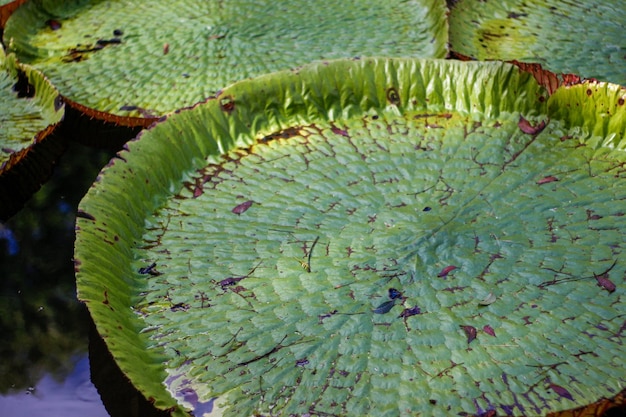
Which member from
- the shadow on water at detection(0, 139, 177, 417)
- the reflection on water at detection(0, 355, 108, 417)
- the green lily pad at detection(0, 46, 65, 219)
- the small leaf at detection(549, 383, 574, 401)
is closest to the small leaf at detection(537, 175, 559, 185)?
the small leaf at detection(549, 383, 574, 401)

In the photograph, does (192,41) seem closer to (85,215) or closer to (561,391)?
(85,215)

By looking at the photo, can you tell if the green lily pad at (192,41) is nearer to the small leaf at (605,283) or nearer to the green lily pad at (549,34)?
the green lily pad at (549,34)

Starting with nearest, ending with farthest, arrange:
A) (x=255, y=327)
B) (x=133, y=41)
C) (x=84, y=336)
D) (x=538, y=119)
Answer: (x=255, y=327), (x=84, y=336), (x=538, y=119), (x=133, y=41)

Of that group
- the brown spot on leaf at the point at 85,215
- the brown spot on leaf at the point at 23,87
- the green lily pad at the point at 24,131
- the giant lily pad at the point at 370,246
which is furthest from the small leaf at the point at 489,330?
the brown spot on leaf at the point at 23,87

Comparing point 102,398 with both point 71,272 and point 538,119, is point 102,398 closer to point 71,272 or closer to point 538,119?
point 71,272

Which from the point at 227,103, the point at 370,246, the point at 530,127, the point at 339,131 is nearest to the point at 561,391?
the point at 370,246

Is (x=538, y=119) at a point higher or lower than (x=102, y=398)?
higher

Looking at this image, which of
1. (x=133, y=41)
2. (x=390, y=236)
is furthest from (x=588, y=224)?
(x=133, y=41)

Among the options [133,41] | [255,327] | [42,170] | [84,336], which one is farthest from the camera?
[133,41]
